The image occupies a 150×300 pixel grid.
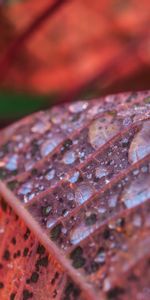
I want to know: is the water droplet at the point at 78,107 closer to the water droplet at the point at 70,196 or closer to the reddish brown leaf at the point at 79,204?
the reddish brown leaf at the point at 79,204

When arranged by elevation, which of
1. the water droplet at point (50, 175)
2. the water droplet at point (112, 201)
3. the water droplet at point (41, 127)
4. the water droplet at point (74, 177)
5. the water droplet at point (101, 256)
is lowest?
the water droplet at point (101, 256)

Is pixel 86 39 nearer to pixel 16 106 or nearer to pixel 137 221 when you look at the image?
pixel 16 106

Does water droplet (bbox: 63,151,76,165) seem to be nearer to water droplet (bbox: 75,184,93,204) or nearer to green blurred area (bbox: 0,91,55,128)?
water droplet (bbox: 75,184,93,204)

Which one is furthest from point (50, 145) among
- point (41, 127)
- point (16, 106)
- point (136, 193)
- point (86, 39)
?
point (86, 39)

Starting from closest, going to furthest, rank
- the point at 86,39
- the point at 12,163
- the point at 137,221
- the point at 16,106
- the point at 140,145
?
the point at 137,221 → the point at 140,145 → the point at 12,163 → the point at 16,106 → the point at 86,39

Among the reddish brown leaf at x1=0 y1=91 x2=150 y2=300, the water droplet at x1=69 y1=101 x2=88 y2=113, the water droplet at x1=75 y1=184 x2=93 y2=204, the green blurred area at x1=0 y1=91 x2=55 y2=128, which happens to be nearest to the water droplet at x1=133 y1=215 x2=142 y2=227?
the reddish brown leaf at x1=0 y1=91 x2=150 y2=300

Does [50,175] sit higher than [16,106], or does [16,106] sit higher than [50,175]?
[50,175]

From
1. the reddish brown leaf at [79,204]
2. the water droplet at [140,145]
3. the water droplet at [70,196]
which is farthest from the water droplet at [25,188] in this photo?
the water droplet at [140,145]
